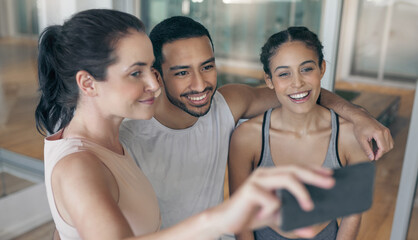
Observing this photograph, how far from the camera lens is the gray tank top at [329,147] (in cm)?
139

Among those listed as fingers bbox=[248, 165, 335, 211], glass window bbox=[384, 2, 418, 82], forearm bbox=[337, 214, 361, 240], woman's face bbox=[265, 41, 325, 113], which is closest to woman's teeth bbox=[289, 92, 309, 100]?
woman's face bbox=[265, 41, 325, 113]

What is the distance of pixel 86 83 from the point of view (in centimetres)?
99

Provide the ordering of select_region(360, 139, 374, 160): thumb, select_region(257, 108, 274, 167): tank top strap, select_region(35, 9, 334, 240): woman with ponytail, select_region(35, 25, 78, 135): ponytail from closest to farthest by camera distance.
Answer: select_region(35, 9, 334, 240): woman with ponytail < select_region(35, 25, 78, 135): ponytail < select_region(360, 139, 374, 160): thumb < select_region(257, 108, 274, 167): tank top strap

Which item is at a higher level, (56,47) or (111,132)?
(56,47)

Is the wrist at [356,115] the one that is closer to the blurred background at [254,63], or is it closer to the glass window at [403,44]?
the blurred background at [254,63]

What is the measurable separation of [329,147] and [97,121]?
32.3 inches

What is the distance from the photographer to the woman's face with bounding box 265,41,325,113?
4.30ft

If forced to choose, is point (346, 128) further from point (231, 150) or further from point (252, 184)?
point (252, 184)

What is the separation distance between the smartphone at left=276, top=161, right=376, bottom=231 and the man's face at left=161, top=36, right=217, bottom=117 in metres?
0.76

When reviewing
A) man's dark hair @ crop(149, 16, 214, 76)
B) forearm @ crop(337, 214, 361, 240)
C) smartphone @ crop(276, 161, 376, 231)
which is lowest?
forearm @ crop(337, 214, 361, 240)

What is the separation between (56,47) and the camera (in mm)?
1035

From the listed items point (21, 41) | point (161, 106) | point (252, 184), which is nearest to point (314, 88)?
point (161, 106)

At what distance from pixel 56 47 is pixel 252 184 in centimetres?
72

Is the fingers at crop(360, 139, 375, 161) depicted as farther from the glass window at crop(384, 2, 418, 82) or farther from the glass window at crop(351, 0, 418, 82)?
the glass window at crop(351, 0, 418, 82)
